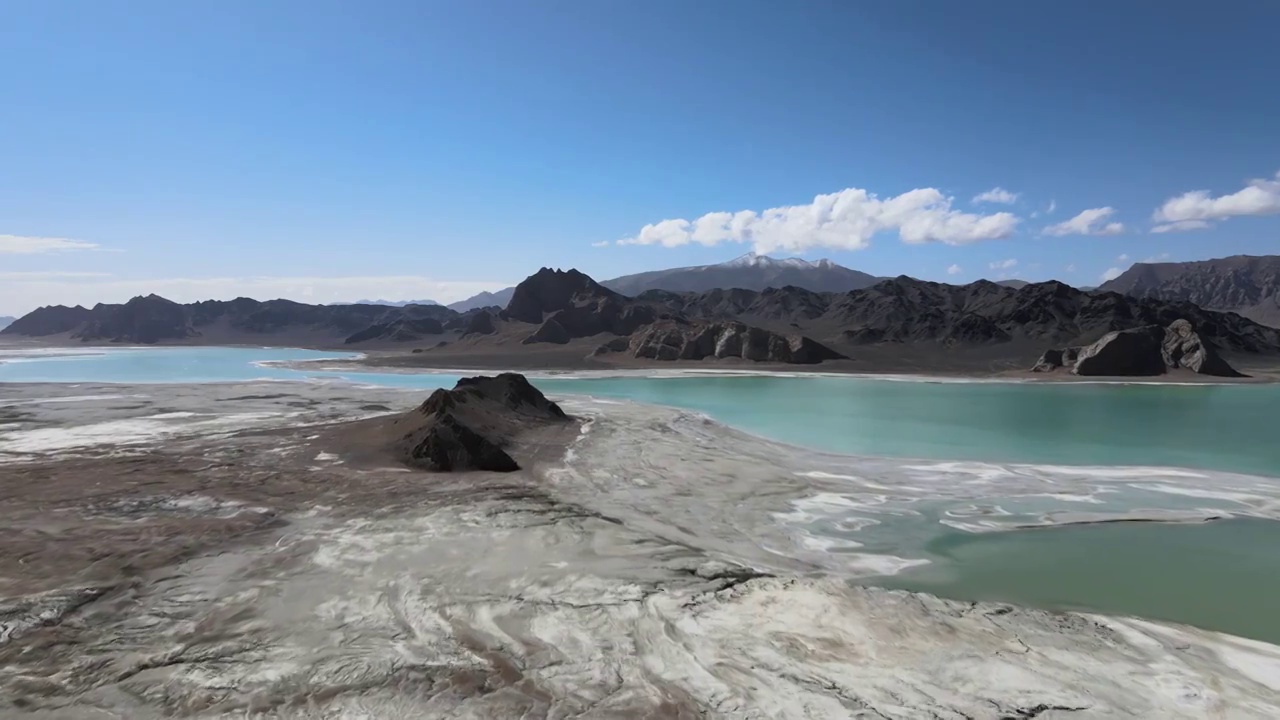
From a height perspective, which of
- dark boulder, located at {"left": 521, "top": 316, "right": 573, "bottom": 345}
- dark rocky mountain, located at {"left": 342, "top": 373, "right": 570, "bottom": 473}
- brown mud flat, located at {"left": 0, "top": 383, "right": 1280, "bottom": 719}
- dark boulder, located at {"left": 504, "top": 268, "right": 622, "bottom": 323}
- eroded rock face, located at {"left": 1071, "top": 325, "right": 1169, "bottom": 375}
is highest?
dark boulder, located at {"left": 504, "top": 268, "right": 622, "bottom": 323}

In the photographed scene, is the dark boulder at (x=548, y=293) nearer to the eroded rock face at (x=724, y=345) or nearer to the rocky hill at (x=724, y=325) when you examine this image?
the rocky hill at (x=724, y=325)

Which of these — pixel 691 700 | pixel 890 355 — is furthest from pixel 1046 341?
pixel 691 700

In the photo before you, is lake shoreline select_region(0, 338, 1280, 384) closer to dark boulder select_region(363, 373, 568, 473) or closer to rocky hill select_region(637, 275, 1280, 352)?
rocky hill select_region(637, 275, 1280, 352)

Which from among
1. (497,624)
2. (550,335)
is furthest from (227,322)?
(497,624)

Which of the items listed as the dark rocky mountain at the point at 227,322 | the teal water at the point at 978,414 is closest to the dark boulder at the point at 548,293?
the dark rocky mountain at the point at 227,322

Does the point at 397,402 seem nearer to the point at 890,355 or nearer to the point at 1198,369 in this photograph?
the point at 890,355

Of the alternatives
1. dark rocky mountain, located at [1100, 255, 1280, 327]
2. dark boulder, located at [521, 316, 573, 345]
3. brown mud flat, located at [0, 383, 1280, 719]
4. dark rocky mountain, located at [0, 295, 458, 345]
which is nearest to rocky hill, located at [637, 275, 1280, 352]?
dark boulder, located at [521, 316, 573, 345]
